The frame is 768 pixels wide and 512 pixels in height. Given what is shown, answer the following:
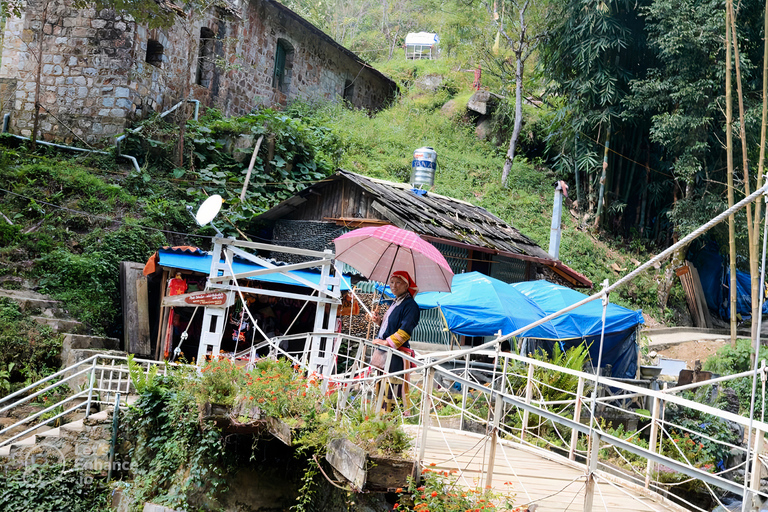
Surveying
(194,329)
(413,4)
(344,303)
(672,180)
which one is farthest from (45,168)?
(413,4)

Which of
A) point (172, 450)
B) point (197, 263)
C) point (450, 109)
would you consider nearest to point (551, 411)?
point (172, 450)

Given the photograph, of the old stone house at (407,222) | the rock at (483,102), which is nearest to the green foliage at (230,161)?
the old stone house at (407,222)

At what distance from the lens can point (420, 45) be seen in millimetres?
38875

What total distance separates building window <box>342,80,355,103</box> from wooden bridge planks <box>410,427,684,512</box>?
72.1 ft

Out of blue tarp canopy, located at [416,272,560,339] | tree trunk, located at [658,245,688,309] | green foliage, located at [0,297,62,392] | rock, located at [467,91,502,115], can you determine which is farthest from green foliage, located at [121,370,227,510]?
rock, located at [467,91,502,115]

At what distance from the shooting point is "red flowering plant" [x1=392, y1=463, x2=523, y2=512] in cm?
454

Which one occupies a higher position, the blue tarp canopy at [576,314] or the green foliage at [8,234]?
the green foliage at [8,234]

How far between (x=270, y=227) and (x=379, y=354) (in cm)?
953

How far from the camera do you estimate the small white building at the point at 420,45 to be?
38719 mm

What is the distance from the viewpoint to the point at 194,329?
1194 cm

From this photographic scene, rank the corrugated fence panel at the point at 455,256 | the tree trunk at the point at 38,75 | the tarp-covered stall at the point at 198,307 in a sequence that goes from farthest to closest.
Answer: the tree trunk at the point at 38,75 < the corrugated fence panel at the point at 455,256 < the tarp-covered stall at the point at 198,307

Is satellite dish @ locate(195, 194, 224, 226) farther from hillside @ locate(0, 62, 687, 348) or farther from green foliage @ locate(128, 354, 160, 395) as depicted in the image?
hillside @ locate(0, 62, 687, 348)

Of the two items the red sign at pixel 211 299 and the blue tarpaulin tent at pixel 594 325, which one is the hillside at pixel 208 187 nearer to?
the red sign at pixel 211 299

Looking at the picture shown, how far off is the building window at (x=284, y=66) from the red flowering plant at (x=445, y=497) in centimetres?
1974
